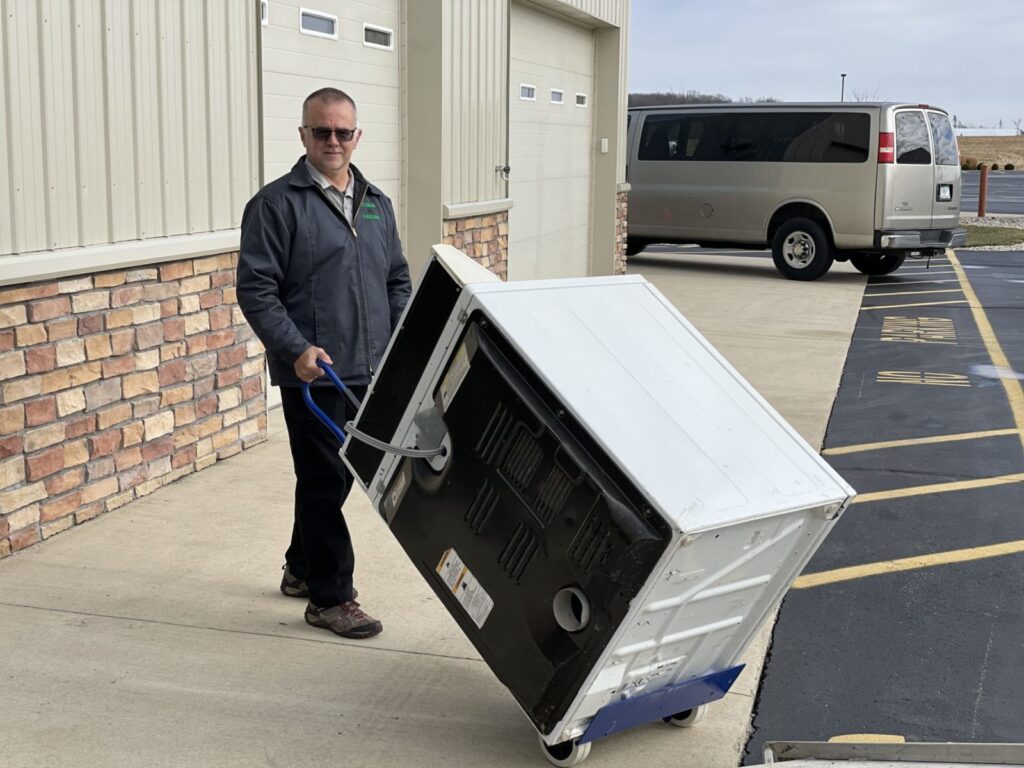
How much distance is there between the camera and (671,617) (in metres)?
3.46

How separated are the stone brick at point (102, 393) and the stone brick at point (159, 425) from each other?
30 centimetres

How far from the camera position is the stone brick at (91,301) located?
5832 mm

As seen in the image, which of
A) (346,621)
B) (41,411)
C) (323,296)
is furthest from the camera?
(41,411)

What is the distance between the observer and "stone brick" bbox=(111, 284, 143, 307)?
612cm

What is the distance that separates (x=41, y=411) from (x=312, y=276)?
175 cm

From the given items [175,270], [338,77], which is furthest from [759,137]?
[175,270]

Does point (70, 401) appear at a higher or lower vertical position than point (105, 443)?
higher

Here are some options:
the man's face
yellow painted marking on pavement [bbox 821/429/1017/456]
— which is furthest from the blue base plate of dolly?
yellow painted marking on pavement [bbox 821/429/1017/456]

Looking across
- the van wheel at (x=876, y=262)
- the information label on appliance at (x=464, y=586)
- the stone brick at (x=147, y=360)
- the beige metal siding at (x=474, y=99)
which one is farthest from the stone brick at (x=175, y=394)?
the van wheel at (x=876, y=262)

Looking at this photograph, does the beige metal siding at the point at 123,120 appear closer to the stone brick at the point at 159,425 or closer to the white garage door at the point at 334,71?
the white garage door at the point at 334,71

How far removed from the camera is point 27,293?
18.0 feet

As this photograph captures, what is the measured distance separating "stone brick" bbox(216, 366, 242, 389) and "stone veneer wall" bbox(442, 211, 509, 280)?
3177mm

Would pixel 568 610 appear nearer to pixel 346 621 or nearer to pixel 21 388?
→ pixel 346 621

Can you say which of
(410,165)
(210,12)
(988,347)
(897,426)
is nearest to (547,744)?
(210,12)
